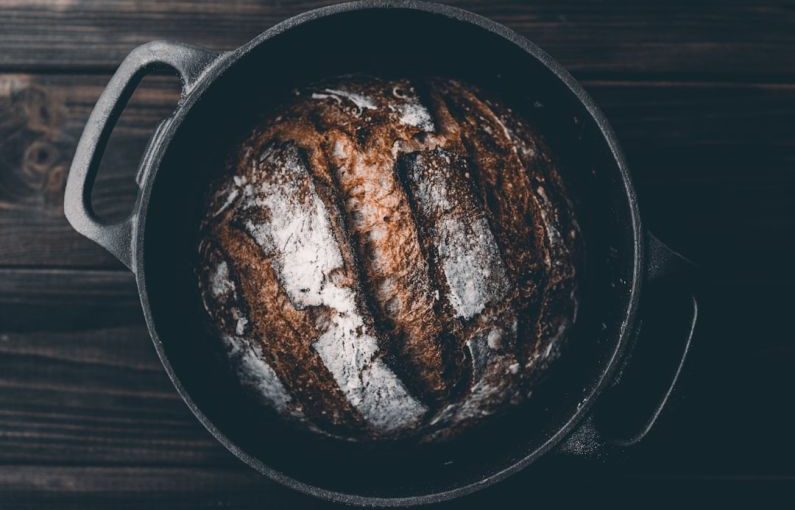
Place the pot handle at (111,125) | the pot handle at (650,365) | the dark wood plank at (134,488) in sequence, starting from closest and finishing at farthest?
the pot handle at (111,125) → the pot handle at (650,365) → the dark wood plank at (134,488)

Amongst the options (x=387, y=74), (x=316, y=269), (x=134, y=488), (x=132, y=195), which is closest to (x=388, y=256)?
(x=316, y=269)

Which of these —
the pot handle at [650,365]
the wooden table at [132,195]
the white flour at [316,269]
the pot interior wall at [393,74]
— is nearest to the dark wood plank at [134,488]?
the wooden table at [132,195]

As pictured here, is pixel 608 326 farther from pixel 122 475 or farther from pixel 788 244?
pixel 122 475

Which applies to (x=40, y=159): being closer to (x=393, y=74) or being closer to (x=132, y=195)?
(x=132, y=195)

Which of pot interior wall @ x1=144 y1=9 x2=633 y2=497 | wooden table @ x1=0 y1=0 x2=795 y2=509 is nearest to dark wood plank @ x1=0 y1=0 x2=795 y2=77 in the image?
wooden table @ x1=0 y1=0 x2=795 y2=509

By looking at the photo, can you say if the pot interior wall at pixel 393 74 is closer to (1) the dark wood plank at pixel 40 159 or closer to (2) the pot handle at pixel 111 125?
(2) the pot handle at pixel 111 125

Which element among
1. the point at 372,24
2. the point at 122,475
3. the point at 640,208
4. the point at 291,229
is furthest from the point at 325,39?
the point at 122,475
